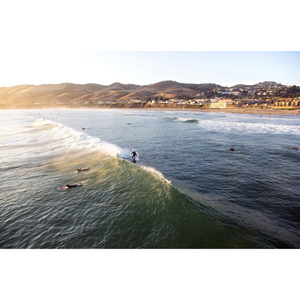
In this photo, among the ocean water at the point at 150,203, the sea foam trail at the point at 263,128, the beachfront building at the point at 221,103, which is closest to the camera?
the ocean water at the point at 150,203

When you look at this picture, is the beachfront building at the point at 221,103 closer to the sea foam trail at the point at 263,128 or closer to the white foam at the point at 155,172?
the sea foam trail at the point at 263,128

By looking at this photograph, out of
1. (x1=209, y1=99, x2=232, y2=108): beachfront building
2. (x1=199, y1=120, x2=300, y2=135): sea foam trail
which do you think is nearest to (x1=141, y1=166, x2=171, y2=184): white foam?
(x1=199, y1=120, x2=300, y2=135): sea foam trail

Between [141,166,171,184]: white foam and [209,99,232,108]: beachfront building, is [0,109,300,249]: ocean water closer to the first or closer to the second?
[141,166,171,184]: white foam

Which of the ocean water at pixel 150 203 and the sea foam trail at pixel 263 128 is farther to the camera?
the sea foam trail at pixel 263 128

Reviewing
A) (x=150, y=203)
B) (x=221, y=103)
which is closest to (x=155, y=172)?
(x=150, y=203)

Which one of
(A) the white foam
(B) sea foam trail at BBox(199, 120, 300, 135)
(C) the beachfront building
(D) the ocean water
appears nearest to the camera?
(D) the ocean water

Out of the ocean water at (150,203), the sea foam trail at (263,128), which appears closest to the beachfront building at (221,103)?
the sea foam trail at (263,128)

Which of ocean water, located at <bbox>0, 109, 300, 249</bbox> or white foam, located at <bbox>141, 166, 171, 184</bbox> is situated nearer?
ocean water, located at <bbox>0, 109, 300, 249</bbox>

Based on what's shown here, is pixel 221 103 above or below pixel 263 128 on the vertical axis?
above

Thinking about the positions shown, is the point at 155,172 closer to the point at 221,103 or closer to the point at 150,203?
the point at 150,203

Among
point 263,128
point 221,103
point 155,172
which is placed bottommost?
point 263,128

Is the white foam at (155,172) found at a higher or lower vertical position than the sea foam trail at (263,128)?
higher

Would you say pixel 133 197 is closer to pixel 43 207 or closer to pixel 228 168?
pixel 43 207
